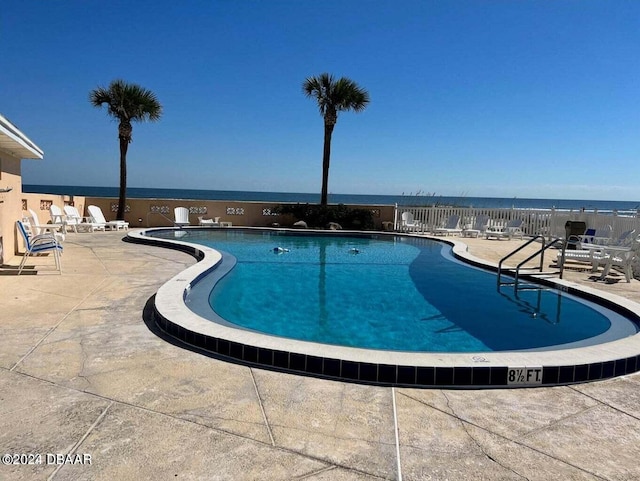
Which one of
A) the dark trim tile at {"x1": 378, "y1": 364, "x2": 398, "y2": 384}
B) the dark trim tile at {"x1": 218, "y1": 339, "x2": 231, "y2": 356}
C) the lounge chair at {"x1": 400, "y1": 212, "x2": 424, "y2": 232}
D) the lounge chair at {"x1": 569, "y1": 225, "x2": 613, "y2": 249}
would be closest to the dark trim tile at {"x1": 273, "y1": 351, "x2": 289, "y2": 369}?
the dark trim tile at {"x1": 218, "y1": 339, "x2": 231, "y2": 356}

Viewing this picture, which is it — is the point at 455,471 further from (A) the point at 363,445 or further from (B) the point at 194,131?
(B) the point at 194,131

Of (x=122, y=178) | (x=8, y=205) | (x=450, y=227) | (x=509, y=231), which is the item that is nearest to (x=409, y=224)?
(x=450, y=227)

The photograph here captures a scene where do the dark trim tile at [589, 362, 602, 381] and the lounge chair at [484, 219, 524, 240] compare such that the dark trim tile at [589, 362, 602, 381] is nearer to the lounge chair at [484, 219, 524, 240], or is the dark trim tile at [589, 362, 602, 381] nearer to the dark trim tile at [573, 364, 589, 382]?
the dark trim tile at [573, 364, 589, 382]

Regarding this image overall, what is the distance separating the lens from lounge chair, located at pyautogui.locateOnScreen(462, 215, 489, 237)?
15.6 m

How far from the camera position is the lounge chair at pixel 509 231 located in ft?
49.1

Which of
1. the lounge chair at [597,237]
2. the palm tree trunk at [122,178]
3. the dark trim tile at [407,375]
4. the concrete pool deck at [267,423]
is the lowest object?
the concrete pool deck at [267,423]

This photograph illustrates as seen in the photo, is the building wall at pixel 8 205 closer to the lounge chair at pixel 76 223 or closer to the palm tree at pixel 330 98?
the lounge chair at pixel 76 223

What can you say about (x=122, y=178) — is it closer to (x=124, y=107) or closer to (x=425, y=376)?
(x=124, y=107)

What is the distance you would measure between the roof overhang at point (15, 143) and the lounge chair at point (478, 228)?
13065 millimetres

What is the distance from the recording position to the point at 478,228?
1577 cm

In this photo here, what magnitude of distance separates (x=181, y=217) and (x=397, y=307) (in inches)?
491

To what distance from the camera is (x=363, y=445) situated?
2262mm

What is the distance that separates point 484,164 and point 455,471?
38.8 meters

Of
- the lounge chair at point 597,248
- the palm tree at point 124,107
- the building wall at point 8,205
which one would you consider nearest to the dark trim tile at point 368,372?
the lounge chair at point 597,248
